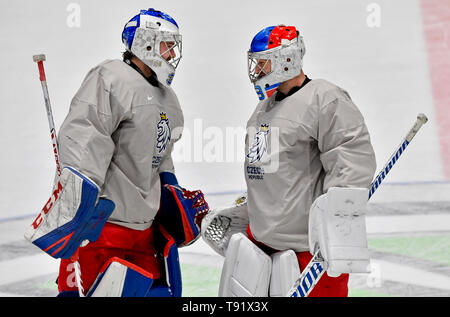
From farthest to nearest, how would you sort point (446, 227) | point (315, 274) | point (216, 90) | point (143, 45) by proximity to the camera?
point (216, 90) → point (446, 227) → point (143, 45) → point (315, 274)

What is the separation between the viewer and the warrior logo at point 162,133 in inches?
104

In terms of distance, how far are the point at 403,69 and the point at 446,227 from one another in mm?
1964

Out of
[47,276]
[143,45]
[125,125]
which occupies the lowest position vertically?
[47,276]

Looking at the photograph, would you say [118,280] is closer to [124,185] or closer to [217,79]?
[124,185]

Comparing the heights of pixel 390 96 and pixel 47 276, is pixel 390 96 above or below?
above

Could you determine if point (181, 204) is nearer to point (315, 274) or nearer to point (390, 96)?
point (315, 274)

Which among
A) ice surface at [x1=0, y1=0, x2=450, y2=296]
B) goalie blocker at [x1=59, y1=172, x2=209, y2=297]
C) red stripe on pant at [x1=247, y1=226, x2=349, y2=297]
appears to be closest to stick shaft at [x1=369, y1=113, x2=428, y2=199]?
red stripe on pant at [x1=247, y1=226, x2=349, y2=297]

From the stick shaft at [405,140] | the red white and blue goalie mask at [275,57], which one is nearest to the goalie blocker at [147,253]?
the red white and blue goalie mask at [275,57]

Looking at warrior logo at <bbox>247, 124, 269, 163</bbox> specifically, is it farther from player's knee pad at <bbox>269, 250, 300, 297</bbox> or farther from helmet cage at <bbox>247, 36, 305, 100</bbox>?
player's knee pad at <bbox>269, 250, 300, 297</bbox>

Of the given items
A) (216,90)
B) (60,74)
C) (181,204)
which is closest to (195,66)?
(216,90)

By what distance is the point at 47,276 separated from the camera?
3592 mm

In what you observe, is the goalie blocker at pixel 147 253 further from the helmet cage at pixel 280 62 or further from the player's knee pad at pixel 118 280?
the helmet cage at pixel 280 62

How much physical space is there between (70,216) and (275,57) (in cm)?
89

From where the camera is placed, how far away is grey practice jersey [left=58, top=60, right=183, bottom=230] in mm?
2412
